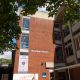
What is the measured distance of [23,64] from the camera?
2483cm

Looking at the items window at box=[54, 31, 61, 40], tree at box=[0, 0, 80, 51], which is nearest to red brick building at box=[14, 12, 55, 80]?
window at box=[54, 31, 61, 40]

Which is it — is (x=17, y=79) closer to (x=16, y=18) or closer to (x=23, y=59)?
(x=23, y=59)

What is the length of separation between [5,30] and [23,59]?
1533 centimetres

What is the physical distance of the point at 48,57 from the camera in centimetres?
2655

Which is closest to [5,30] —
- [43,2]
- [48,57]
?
[43,2]

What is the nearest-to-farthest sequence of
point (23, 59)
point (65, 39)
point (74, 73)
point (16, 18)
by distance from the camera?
point (16, 18) → point (74, 73) → point (23, 59) → point (65, 39)

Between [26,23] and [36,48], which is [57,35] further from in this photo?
[26,23]

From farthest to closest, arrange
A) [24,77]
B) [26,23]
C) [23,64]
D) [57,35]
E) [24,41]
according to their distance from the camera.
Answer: [57,35] → [26,23] → [24,41] → [23,64] → [24,77]

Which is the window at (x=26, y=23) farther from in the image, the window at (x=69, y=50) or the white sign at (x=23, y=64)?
the window at (x=69, y=50)

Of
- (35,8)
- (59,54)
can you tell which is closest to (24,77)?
(59,54)

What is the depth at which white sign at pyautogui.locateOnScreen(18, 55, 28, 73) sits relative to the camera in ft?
80.1

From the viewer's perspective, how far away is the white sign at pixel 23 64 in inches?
962

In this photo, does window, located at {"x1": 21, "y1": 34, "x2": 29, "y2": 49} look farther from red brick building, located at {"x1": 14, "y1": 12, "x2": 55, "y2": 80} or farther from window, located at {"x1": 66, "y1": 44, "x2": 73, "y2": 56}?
window, located at {"x1": 66, "y1": 44, "x2": 73, "y2": 56}

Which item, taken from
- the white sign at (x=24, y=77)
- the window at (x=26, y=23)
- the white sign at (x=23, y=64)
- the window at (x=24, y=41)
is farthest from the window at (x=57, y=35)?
the white sign at (x=24, y=77)
